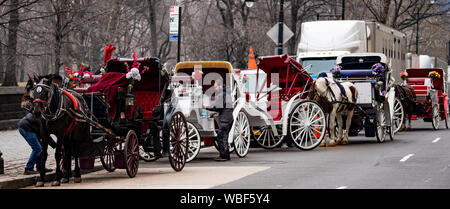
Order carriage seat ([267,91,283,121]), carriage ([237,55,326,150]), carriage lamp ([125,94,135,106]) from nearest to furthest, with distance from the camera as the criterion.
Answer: carriage lamp ([125,94,135,106])
carriage ([237,55,326,150])
carriage seat ([267,91,283,121])

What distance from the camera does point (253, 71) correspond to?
25.9 meters

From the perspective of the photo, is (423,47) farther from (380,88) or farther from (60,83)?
(60,83)

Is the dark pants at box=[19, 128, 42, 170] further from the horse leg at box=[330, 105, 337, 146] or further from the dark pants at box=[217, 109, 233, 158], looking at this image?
the horse leg at box=[330, 105, 337, 146]

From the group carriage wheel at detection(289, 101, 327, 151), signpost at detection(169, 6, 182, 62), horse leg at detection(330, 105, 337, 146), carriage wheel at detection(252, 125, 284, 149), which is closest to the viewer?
carriage wheel at detection(289, 101, 327, 151)

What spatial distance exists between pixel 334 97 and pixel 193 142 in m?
4.88

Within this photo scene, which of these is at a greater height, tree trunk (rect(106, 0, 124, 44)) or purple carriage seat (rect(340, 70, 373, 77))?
tree trunk (rect(106, 0, 124, 44))

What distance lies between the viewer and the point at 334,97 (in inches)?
835

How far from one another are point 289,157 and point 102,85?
5397 millimetres

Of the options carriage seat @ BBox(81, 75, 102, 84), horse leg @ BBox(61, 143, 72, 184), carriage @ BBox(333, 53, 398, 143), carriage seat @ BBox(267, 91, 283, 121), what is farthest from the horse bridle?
carriage @ BBox(333, 53, 398, 143)

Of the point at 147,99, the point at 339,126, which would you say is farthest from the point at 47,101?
the point at 339,126

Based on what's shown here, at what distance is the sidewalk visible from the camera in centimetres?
1315

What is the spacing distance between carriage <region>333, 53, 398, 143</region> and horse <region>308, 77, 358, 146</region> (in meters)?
0.54

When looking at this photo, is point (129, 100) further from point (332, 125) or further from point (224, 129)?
point (332, 125)

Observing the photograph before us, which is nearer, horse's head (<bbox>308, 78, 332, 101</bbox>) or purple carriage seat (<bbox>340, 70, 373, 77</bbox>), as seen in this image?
horse's head (<bbox>308, 78, 332, 101</bbox>)
